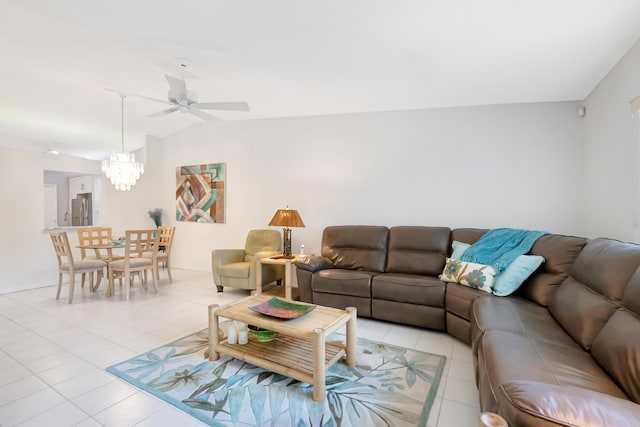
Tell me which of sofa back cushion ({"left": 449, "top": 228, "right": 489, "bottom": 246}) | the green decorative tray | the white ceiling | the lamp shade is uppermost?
the white ceiling

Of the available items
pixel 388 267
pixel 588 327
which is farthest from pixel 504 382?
pixel 388 267

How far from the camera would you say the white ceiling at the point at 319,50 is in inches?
82.2

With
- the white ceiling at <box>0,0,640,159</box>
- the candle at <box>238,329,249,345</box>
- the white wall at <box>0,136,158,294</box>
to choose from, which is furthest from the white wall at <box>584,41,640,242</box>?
the white wall at <box>0,136,158,294</box>

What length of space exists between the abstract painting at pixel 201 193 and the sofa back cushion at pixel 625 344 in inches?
192

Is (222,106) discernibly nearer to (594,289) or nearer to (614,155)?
(594,289)

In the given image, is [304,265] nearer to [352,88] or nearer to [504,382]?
[352,88]

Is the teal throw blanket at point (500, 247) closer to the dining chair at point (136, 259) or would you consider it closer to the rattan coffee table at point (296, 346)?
the rattan coffee table at point (296, 346)

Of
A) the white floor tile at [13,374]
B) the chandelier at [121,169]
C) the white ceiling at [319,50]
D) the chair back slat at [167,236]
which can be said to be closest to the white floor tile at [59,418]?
the white floor tile at [13,374]

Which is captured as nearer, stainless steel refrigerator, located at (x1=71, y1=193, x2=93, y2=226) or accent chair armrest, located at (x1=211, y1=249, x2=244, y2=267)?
accent chair armrest, located at (x1=211, y1=249, x2=244, y2=267)

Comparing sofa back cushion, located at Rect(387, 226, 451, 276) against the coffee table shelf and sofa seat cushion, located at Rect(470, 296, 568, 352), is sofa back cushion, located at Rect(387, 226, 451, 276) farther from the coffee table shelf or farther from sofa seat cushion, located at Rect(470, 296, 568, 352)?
the coffee table shelf

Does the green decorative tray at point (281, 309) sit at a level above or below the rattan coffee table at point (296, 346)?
above

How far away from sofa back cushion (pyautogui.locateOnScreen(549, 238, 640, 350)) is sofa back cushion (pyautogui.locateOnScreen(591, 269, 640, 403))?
0.30 feet

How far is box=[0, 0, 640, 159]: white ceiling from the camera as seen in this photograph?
209 cm

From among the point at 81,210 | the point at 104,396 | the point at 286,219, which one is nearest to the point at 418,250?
the point at 286,219
